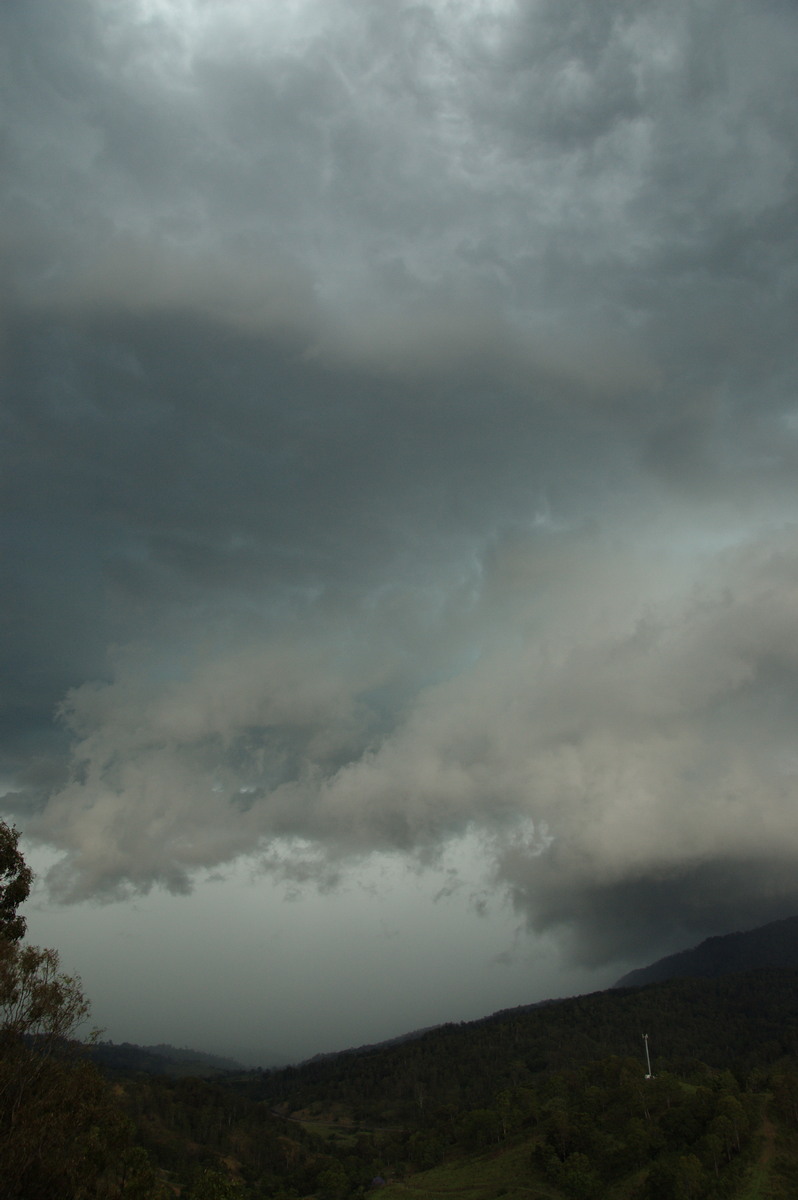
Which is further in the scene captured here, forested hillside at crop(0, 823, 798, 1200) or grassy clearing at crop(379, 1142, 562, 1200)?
grassy clearing at crop(379, 1142, 562, 1200)

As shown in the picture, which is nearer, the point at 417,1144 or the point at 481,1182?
the point at 481,1182

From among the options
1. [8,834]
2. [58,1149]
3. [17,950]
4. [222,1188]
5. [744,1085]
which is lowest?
[744,1085]

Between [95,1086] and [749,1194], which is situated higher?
[95,1086]

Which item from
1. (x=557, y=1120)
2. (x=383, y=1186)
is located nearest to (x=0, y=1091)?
(x=557, y=1120)

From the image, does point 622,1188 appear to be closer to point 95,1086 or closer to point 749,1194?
point 749,1194

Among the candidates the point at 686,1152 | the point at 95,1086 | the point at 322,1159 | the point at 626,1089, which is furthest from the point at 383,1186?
the point at 95,1086

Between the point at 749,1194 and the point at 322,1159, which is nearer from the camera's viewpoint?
the point at 749,1194

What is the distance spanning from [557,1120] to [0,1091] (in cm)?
16066

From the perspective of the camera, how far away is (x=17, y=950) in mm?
38594

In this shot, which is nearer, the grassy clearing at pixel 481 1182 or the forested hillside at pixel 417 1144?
the forested hillside at pixel 417 1144

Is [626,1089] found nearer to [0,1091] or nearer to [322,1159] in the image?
[322,1159]

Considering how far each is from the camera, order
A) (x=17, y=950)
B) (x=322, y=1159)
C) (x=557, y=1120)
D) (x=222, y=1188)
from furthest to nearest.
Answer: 1. (x=322, y=1159)
2. (x=557, y=1120)
3. (x=222, y=1188)
4. (x=17, y=950)

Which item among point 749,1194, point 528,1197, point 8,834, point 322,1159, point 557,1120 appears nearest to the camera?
point 8,834

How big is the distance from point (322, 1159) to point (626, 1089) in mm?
83776
